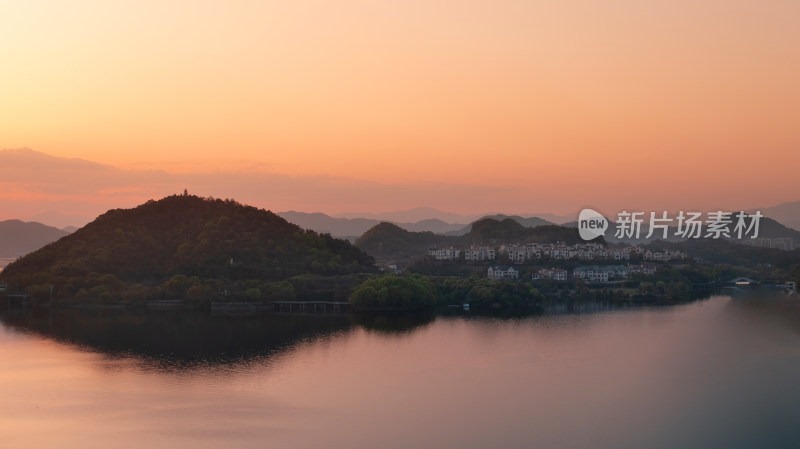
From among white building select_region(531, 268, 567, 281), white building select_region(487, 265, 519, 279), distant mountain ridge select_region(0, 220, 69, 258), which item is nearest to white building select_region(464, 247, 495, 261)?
white building select_region(487, 265, 519, 279)

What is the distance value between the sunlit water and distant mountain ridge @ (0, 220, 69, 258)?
240 feet

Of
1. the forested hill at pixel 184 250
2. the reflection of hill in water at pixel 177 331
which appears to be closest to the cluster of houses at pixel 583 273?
the forested hill at pixel 184 250

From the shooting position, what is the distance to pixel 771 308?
3244 cm

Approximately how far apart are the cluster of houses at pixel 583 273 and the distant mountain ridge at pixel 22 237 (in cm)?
7124

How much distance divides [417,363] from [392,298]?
37.7 ft

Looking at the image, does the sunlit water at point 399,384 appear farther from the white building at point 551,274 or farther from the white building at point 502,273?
the white building at point 502,273

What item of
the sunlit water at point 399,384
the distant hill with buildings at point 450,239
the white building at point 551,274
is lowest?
the sunlit water at point 399,384

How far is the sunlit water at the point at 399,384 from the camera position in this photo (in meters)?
13.6

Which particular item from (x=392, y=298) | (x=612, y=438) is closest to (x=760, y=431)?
(x=612, y=438)

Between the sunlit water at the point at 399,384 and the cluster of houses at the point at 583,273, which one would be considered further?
the cluster of houses at the point at 583,273

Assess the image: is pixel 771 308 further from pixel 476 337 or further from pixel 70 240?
pixel 70 240

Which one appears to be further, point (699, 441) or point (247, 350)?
point (247, 350)

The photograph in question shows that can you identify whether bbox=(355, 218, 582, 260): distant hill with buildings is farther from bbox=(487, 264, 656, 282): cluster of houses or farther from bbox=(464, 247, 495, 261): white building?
bbox=(487, 264, 656, 282): cluster of houses

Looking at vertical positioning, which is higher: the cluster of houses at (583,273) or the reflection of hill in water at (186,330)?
the cluster of houses at (583,273)
